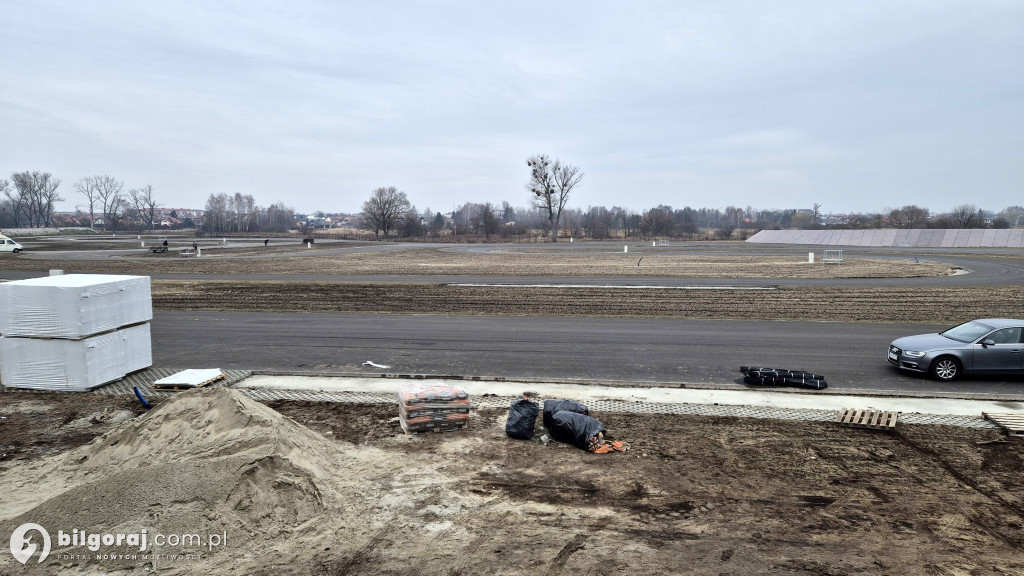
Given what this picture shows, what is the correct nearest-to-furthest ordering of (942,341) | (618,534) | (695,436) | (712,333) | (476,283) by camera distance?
1. (618,534)
2. (695,436)
3. (942,341)
4. (712,333)
5. (476,283)

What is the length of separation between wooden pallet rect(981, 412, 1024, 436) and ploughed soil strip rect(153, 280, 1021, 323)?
33.4 ft

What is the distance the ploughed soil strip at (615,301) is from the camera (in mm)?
21328

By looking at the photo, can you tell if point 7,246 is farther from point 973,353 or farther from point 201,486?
point 973,353

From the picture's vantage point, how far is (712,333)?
17.8m

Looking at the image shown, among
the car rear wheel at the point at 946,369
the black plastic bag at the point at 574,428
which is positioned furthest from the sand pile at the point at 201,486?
the car rear wheel at the point at 946,369

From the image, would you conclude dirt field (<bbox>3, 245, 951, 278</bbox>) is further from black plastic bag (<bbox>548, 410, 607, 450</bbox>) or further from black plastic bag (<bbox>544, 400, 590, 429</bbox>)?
black plastic bag (<bbox>548, 410, 607, 450</bbox>)

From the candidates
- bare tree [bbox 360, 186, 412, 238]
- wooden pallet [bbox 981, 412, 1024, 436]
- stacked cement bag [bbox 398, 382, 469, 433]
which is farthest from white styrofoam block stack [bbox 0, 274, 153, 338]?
bare tree [bbox 360, 186, 412, 238]

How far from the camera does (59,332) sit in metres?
11.7

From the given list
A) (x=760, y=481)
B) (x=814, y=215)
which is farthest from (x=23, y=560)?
(x=814, y=215)

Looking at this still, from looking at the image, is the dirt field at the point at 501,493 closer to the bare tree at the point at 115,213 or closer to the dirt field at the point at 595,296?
the dirt field at the point at 595,296

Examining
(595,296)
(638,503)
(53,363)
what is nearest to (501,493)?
(638,503)

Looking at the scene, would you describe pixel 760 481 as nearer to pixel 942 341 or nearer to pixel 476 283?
pixel 942 341

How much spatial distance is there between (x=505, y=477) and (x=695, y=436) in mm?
3426

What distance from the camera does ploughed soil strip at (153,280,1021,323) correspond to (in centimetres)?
2133
